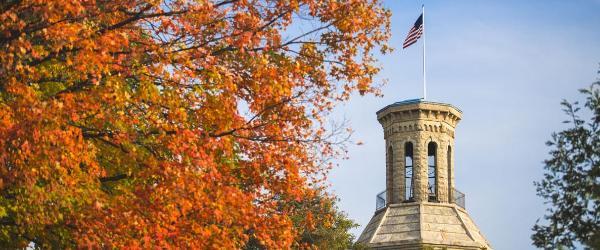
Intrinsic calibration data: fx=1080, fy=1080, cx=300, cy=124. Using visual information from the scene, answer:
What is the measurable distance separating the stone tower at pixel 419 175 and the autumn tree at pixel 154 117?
39558 mm

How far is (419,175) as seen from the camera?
62.9 metres

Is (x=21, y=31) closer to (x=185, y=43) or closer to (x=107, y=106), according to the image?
(x=107, y=106)

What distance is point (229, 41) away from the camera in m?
19.5

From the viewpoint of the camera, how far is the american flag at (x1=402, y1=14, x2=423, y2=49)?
58438 millimetres

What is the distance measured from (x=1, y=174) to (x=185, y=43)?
4.52 m

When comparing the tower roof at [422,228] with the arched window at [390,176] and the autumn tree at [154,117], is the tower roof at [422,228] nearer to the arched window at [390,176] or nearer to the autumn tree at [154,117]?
the arched window at [390,176]

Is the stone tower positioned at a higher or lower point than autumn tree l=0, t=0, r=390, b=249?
higher

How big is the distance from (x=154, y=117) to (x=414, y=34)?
41135 mm

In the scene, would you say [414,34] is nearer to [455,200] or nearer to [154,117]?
[455,200]

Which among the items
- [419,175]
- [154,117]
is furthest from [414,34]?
[154,117]

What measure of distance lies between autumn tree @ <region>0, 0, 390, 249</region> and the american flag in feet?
120

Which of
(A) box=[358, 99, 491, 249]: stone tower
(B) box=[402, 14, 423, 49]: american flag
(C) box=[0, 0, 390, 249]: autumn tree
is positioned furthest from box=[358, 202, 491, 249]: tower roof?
(C) box=[0, 0, 390, 249]: autumn tree

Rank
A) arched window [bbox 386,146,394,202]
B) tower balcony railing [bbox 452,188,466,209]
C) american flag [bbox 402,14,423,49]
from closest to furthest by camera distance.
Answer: american flag [bbox 402,14,423,49], tower balcony railing [bbox 452,188,466,209], arched window [bbox 386,146,394,202]

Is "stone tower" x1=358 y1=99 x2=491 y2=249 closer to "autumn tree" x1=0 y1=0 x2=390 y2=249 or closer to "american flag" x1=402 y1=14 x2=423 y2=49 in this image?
"american flag" x1=402 y1=14 x2=423 y2=49
